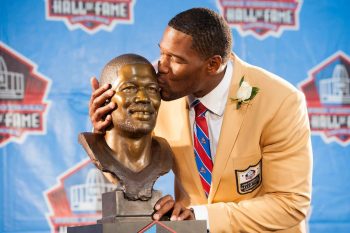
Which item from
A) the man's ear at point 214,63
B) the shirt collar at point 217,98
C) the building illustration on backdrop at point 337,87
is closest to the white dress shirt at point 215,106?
the shirt collar at point 217,98

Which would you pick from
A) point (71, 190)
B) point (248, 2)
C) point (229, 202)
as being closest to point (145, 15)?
point (248, 2)

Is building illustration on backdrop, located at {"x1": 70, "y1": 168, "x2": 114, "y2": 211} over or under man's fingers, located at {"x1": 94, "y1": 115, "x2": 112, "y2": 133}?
under

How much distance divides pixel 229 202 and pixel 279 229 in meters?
0.20

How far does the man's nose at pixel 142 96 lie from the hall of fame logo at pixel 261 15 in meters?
1.54

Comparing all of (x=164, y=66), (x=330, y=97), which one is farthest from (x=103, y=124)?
(x=330, y=97)

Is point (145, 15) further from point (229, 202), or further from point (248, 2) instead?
point (229, 202)

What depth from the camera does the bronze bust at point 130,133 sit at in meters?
2.41

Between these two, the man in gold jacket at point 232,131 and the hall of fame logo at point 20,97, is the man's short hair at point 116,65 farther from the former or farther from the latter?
the hall of fame logo at point 20,97

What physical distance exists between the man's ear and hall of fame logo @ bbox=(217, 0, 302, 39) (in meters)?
1.30

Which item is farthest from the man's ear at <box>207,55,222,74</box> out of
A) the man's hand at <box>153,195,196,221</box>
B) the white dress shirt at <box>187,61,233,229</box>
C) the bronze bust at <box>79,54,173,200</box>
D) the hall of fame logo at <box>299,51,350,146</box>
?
the hall of fame logo at <box>299,51,350,146</box>

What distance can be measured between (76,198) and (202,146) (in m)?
1.14

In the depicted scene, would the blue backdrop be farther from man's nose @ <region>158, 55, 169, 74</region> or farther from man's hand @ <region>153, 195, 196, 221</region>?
man's hand @ <region>153, 195, 196, 221</region>

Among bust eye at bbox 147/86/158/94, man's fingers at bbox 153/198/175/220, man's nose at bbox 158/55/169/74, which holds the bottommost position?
man's fingers at bbox 153/198/175/220

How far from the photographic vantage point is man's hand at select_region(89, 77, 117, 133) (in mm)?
2413
